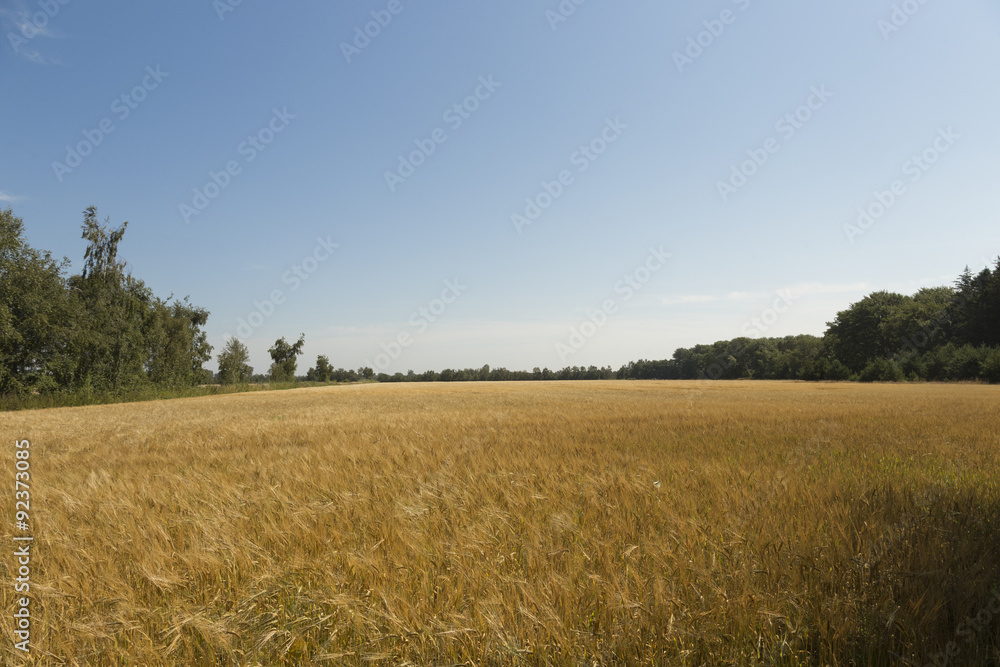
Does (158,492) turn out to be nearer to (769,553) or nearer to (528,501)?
(528,501)

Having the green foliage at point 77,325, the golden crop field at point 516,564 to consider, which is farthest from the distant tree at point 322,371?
the golden crop field at point 516,564

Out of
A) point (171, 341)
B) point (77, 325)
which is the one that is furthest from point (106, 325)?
point (171, 341)

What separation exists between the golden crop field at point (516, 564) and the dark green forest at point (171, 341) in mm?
30957

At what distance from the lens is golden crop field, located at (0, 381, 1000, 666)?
64.7 inches

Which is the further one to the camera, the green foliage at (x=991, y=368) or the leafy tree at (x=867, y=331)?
the leafy tree at (x=867, y=331)

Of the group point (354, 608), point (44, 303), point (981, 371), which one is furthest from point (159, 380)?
point (981, 371)

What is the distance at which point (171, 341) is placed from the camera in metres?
46.8

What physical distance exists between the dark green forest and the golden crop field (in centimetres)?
3096

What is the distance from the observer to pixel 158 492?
3.58 metres

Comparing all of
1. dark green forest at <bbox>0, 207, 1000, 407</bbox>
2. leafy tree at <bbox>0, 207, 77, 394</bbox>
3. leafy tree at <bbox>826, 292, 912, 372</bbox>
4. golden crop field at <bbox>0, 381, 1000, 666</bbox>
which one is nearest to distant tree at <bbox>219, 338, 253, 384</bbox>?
dark green forest at <bbox>0, 207, 1000, 407</bbox>

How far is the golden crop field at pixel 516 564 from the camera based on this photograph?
164cm

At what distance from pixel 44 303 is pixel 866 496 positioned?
124 feet

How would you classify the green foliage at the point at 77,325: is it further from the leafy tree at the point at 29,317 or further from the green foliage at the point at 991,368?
the green foliage at the point at 991,368

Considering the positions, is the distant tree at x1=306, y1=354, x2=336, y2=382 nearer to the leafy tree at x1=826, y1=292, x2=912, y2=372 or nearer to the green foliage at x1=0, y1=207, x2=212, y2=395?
the green foliage at x1=0, y1=207, x2=212, y2=395
